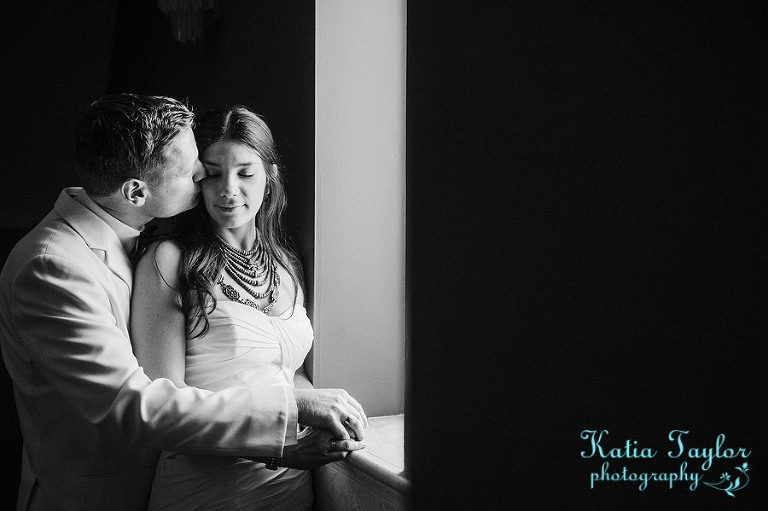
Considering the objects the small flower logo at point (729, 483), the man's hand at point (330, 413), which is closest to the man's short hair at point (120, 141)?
the man's hand at point (330, 413)

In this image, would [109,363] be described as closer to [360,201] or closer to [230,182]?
[230,182]

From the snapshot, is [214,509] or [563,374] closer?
[563,374]

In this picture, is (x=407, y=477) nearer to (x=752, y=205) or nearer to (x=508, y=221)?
(x=508, y=221)

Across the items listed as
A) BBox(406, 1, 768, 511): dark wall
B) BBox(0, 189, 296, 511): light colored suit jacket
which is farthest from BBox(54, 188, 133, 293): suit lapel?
BBox(406, 1, 768, 511): dark wall

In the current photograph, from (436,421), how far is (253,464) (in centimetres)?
55

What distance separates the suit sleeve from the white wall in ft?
1.85

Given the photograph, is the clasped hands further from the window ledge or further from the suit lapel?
the suit lapel

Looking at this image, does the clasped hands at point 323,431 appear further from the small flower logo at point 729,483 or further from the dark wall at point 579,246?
the small flower logo at point 729,483

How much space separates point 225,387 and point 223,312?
19cm

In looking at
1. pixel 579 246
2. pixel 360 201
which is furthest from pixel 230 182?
pixel 579 246

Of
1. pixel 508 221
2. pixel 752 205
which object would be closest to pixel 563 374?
pixel 508 221

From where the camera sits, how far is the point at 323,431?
58.8 inches

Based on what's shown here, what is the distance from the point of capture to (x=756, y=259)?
2.74ft

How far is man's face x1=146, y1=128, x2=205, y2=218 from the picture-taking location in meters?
1.57
